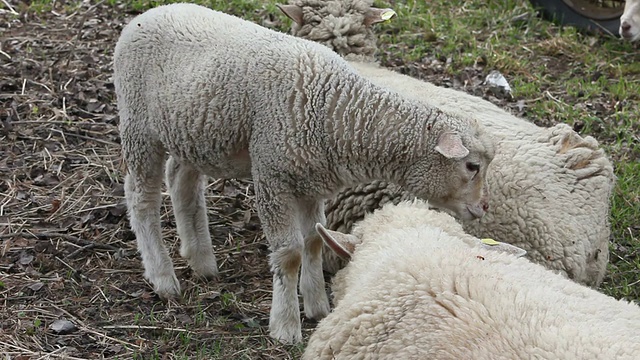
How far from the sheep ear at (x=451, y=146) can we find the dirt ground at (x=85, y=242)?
1130 mm

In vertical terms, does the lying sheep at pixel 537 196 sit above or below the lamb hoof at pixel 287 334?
above

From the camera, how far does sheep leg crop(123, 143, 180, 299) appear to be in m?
4.75

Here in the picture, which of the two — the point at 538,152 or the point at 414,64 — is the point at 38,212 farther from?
the point at 414,64

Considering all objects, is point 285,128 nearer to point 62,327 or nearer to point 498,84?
point 62,327

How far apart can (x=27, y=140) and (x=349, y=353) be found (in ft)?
12.1

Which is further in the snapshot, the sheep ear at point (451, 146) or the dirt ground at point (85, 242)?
the dirt ground at point (85, 242)

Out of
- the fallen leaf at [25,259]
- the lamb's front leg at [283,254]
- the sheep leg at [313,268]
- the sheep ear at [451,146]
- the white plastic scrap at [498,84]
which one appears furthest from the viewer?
the white plastic scrap at [498,84]

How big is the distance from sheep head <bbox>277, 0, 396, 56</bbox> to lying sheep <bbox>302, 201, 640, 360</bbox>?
7.50ft

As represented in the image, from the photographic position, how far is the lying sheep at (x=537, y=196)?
15.1ft

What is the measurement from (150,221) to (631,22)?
4800 millimetres

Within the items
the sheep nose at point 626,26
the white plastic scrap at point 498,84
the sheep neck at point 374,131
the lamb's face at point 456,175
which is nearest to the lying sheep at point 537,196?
the sheep neck at point 374,131

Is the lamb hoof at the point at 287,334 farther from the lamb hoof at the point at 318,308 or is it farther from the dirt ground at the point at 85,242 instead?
the lamb hoof at the point at 318,308

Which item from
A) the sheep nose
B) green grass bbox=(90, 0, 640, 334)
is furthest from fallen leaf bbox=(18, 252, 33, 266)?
the sheep nose

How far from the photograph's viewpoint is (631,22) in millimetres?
7871
